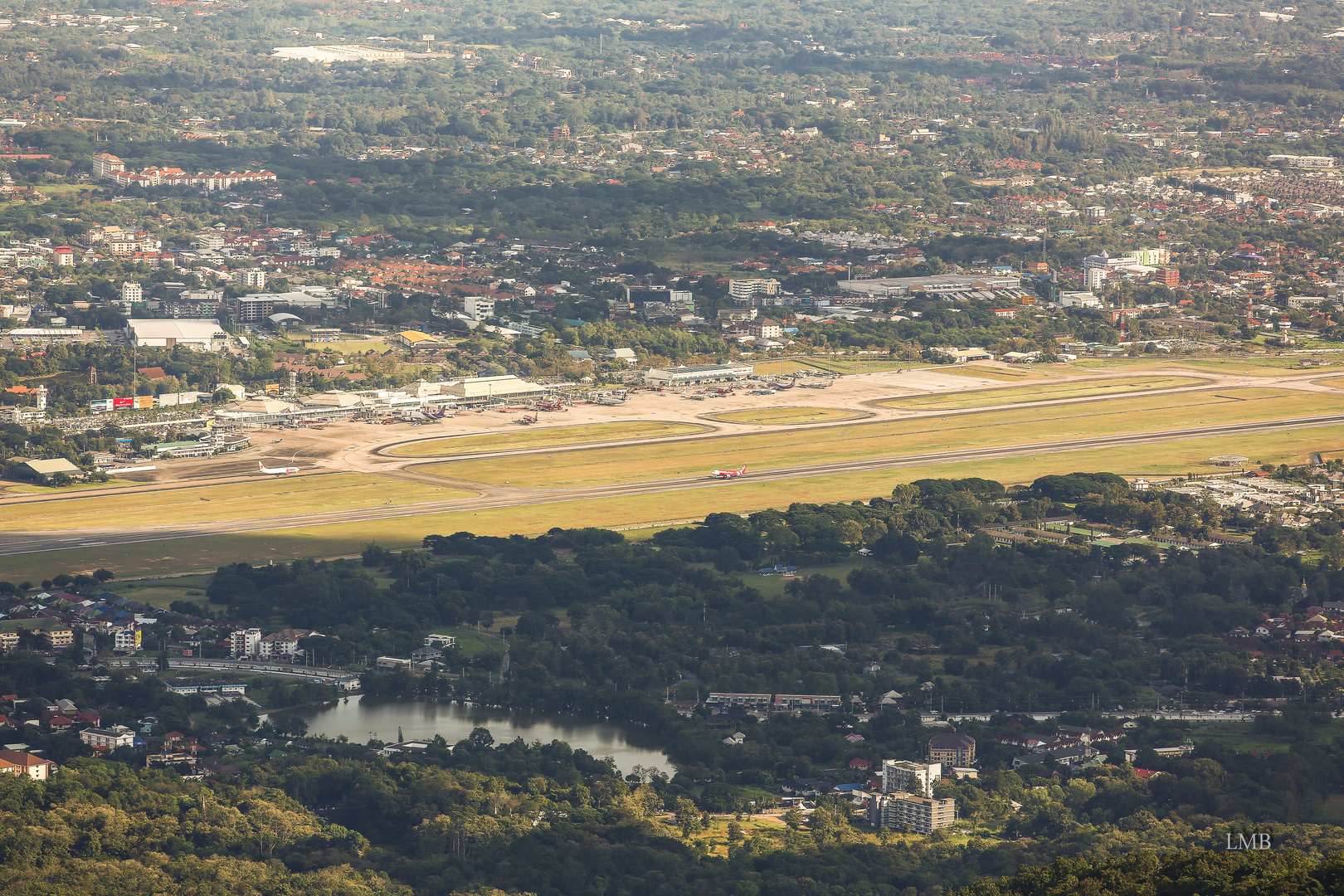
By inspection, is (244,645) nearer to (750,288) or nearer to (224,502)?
(224,502)

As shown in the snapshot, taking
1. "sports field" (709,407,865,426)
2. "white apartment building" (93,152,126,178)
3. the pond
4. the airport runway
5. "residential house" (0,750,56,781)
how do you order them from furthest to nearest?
1. "white apartment building" (93,152,126,178)
2. "sports field" (709,407,865,426)
3. the airport runway
4. the pond
5. "residential house" (0,750,56,781)

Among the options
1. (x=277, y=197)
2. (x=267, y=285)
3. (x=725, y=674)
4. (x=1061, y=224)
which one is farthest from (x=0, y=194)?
(x=725, y=674)

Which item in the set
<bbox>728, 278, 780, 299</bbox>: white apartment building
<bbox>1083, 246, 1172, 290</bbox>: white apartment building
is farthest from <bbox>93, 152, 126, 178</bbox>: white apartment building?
<bbox>1083, 246, 1172, 290</bbox>: white apartment building

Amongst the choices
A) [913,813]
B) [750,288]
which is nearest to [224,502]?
[913,813]

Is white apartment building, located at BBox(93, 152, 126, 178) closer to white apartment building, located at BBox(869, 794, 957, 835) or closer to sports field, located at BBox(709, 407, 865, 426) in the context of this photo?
sports field, located at BBox(709, 407, 865, 426)

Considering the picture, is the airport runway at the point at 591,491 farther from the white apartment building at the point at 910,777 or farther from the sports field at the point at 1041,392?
the white apartment building at the point at 910,777

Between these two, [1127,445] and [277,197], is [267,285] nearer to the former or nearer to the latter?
[277,197]

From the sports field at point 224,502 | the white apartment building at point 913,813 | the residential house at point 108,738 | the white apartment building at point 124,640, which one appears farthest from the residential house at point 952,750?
the sports field at point 224,502
